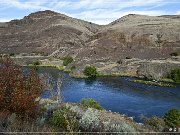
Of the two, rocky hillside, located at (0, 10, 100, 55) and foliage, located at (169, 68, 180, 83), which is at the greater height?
rocky hillside, located at (0, 10, 100, 55)

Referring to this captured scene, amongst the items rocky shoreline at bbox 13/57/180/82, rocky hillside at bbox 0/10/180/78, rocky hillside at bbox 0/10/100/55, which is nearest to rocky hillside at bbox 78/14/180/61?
rocky hillside at bbox 0/10/180/78

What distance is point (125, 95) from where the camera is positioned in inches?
2392

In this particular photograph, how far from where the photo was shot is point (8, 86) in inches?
687

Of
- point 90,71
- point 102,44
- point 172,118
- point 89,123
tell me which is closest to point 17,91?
point 89,123

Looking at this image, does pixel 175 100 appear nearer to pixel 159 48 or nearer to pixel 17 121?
pixel 17 121

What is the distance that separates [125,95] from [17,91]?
45086 mm

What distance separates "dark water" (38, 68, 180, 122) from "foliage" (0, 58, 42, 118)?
26.2 meters

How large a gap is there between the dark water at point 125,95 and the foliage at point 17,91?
26175 millimetres

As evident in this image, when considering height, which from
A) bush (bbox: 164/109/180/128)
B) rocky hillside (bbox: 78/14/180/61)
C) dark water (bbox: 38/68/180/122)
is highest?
rocky hillside (bbox: 78/14/180/61)

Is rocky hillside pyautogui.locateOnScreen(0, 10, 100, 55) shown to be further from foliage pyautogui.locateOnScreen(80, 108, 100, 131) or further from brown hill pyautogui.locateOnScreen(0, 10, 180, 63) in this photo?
foliage pyautogui.locateOnScreen(80, 108, 100, 131)

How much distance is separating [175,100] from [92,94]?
14.6 metres

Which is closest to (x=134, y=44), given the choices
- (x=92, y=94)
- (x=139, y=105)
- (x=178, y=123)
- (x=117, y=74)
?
(x=117, y=74)

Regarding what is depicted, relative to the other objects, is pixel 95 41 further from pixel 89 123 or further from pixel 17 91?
pixel 89 123

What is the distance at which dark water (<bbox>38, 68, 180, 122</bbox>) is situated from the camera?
1945 inches
